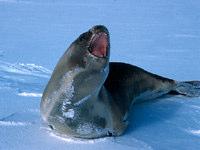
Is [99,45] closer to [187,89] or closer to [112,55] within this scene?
[187,89]

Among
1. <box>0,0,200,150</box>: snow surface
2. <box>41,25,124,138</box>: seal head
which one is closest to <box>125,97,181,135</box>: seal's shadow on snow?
<box>0,0,200,150</box>: snow surface

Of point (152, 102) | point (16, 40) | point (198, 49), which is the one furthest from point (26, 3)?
point (152, 102)

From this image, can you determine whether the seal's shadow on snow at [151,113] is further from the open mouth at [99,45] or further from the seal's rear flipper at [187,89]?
the open mouth at [99,45]

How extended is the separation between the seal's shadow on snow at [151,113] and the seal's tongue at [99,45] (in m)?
0.65

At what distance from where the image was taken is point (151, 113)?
374 centimetres

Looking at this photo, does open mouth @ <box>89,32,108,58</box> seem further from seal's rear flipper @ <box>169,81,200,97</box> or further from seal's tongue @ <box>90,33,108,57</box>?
seal's rear flipper @ <box>169,81,200,97</box>

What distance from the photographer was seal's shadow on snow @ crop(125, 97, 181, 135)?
344cm

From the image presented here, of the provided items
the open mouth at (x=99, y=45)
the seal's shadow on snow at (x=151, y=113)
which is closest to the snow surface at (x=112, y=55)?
the seal's shadow on snow at (x=151, y=113)

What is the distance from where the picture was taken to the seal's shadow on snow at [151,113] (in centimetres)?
344

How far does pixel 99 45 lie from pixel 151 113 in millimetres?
1103

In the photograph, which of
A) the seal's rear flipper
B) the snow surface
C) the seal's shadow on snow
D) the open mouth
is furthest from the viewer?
the seal's rear flipper

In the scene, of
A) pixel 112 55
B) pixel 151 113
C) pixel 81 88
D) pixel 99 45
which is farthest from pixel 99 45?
pixel 112 55

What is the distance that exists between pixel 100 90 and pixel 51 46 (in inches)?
127

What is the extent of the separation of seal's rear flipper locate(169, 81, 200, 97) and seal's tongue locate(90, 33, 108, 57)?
1.64m
